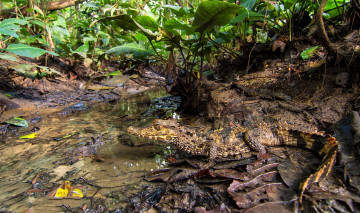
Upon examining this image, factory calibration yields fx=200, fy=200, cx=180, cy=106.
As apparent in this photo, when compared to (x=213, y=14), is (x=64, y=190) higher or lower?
lower

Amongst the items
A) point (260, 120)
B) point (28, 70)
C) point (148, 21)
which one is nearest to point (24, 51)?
point (28, 70)

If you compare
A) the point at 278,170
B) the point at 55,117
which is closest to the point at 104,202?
the point at 278,170

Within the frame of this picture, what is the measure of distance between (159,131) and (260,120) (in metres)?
1.60

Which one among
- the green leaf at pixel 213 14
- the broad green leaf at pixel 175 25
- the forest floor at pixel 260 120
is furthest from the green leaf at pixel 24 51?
the green leaf at pixel 213 14

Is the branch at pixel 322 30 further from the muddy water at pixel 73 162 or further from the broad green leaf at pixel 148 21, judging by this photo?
the muddy water at pixel 73 162

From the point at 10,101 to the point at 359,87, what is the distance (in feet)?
21.2

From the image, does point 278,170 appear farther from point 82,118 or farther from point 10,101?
point 10,101

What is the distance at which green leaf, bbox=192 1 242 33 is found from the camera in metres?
2.13

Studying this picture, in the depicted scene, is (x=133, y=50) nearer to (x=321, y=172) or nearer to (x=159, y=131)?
(x=159, y=131)

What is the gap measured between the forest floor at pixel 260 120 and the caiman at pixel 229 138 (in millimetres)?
167

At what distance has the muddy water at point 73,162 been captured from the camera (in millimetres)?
1833

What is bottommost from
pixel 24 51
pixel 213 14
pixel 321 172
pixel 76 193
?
pixel 76 193

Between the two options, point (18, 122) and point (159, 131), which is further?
point (18, 122)

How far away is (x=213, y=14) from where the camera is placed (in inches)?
91.1
